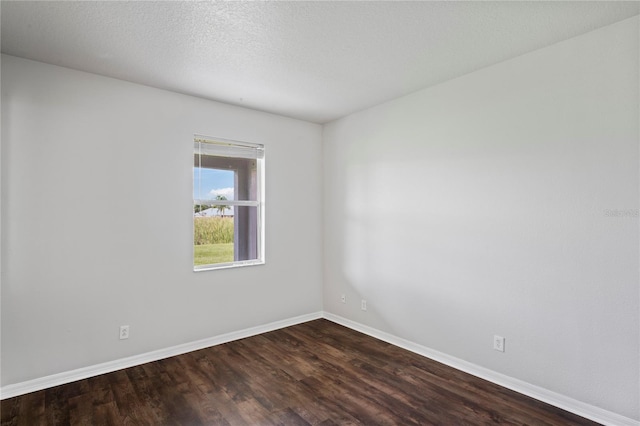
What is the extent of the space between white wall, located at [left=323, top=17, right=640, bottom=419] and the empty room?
0.05 feet

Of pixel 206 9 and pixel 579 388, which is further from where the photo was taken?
pixel 579 388

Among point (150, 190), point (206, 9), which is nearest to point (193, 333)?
point (150, 190)

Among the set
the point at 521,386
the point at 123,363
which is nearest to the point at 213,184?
the point at 123,363

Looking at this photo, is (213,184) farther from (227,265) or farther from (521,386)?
(521,386)

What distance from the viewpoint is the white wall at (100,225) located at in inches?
102

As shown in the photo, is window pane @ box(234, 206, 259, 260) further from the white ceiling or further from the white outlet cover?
the white ceiling

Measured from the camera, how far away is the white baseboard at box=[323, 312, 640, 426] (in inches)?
85.9

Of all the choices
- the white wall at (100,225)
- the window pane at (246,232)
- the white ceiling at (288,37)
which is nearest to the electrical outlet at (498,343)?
the white ceiling at (288,37)

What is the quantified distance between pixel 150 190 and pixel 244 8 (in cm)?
193

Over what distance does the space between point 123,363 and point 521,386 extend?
3.31 metres

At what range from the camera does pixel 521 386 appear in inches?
101

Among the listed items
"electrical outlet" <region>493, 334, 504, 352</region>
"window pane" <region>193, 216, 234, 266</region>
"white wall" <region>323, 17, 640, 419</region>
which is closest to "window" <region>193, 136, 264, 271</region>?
"window pane" <region>193, 216, 234, 266</region>

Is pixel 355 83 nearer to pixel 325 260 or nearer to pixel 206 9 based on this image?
pixel 206 9

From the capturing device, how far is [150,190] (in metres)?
3.18
